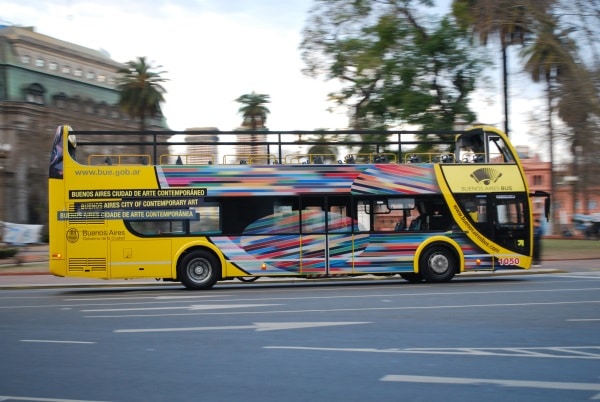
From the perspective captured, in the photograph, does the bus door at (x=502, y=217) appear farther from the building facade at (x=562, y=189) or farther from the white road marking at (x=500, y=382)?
the white road marking at (x=500, y=382)

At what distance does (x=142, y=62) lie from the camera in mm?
54312

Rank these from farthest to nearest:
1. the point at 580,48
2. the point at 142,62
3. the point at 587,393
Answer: the point at 142,62, the point at 580,48, the point at 587,393

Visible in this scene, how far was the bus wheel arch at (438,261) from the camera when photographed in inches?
727

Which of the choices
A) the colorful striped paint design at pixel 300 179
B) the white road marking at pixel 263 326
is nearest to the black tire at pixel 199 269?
the colorful striped paint design at pixel 300 179

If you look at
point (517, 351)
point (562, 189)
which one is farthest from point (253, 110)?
point (517, 351)

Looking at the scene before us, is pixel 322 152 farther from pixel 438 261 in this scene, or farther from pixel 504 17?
pixel 504 17

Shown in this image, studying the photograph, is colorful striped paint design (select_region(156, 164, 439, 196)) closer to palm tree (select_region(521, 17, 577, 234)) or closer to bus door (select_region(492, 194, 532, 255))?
bus door (select_region(492, 194, 532, 255))

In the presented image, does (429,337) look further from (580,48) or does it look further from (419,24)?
(419,24)

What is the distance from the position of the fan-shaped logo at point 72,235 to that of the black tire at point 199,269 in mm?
2563

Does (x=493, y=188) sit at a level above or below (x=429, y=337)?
above

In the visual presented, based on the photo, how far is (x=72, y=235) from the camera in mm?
17469

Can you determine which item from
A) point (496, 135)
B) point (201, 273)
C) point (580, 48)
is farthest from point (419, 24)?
point (201, 273)

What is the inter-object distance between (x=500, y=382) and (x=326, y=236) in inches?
443

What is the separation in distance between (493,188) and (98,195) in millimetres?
10086
